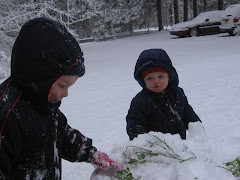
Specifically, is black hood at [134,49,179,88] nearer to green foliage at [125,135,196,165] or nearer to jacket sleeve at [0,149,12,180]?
green foliage at [125,135,196,165]

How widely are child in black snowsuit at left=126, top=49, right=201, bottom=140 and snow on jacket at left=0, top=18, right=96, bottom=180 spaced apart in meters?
1.01

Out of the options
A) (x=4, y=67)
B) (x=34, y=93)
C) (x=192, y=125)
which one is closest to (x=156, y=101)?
(x=192, y=125)

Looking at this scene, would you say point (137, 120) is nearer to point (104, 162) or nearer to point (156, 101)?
point (156, 101)

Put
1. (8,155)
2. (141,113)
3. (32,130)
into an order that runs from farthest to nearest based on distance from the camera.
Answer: (141,113)
(32,130)
(8,155)

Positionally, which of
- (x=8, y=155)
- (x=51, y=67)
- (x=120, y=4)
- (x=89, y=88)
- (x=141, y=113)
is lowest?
(x=89, y=88)

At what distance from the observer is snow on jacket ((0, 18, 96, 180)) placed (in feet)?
4.52

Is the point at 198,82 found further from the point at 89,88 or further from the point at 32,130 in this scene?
the point at 32,130

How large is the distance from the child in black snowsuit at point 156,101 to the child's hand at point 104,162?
0.58 metres

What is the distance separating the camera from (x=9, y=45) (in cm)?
1101

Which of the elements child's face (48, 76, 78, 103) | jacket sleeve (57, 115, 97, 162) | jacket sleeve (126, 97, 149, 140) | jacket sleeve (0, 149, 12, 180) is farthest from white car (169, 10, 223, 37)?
jacket sleeve (0, 149, 12, 180)

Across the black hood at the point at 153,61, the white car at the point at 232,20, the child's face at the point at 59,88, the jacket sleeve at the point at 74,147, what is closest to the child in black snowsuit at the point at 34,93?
the child's face at the point at 59,88

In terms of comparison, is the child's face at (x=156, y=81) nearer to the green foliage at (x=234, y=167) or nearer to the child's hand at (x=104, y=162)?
the child's hand at (x=104, y=162)

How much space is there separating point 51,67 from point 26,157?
1.70 ft

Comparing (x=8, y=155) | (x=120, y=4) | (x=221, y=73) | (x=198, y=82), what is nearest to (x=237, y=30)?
(x=221, y=73)
